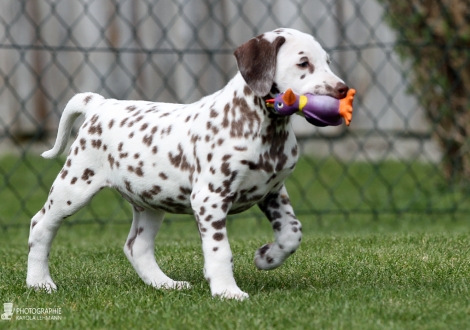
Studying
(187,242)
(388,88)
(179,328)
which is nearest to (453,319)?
(179,328)

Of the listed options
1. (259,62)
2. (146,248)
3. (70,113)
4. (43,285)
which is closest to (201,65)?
(70,113)

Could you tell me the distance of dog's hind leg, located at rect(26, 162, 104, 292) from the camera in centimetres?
385

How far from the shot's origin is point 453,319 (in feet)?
9.61

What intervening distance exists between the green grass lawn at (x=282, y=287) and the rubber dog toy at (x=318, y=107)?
0.74 meters

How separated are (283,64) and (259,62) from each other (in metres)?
0.10

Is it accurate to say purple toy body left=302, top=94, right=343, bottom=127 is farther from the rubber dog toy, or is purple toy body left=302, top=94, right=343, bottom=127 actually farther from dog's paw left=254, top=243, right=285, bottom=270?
dog's paw left=254, top=243, right=285, bottom=270

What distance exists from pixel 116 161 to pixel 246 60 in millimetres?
818

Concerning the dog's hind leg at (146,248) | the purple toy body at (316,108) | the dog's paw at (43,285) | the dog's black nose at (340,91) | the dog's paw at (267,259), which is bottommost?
the dog's paw at (43,285)

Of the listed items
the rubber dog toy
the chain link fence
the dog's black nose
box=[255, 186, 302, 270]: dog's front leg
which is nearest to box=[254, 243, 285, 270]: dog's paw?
box=[255, 186, 302, 270]: dog's front leg

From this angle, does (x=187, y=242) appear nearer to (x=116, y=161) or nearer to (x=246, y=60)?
(x=116, y=161)

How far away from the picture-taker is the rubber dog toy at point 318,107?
3.23 metres
